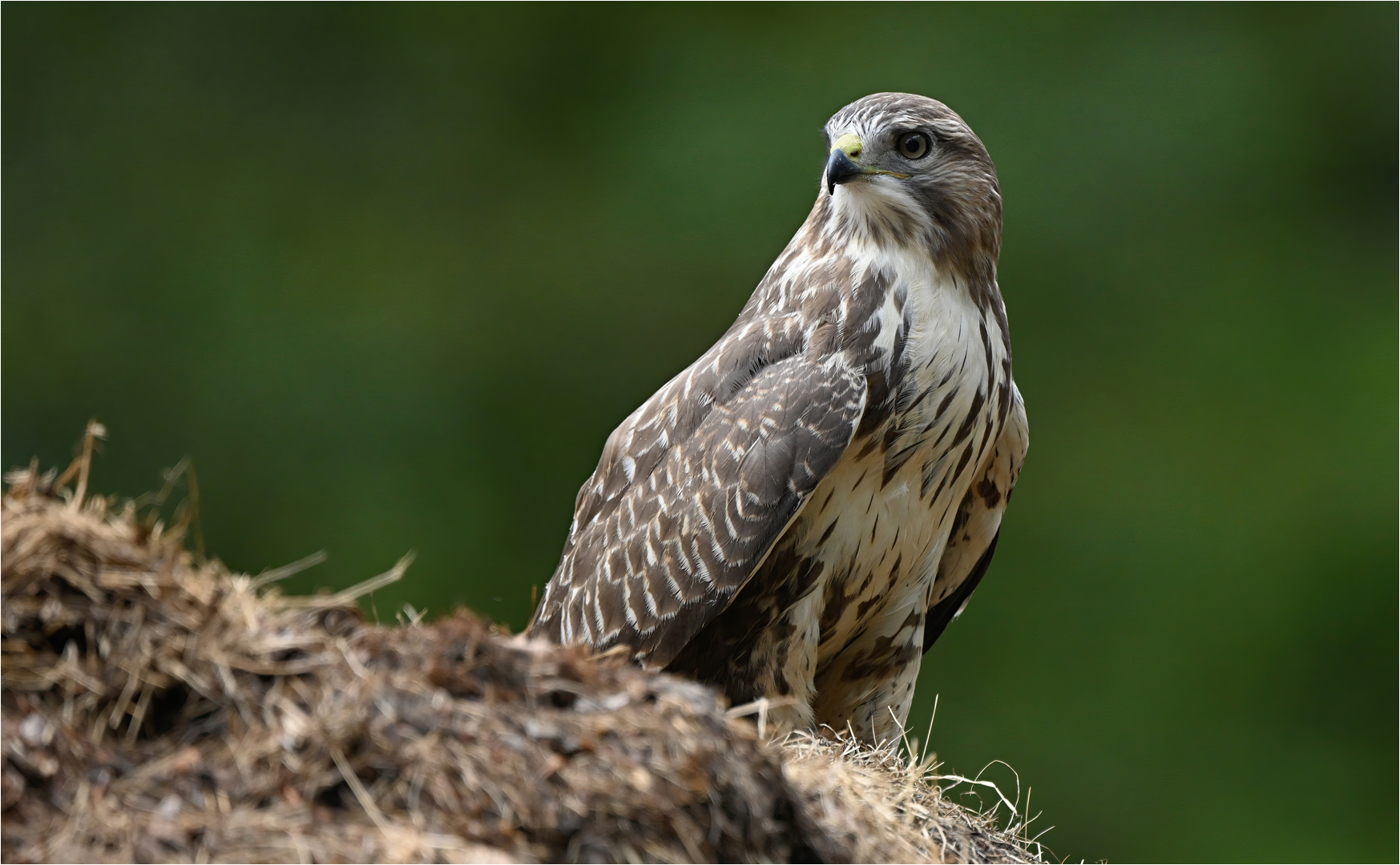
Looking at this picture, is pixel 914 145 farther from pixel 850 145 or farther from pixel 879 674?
pixel 879 674

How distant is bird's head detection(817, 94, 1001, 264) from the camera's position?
3.12 metres

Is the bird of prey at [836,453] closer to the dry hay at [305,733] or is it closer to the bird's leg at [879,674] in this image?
the bird's leg at [879,674]

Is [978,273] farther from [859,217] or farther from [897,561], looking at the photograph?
[897,561]

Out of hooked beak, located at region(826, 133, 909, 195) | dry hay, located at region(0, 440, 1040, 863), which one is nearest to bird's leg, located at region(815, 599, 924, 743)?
hooked beak, located at region(826, 133, 909, 195)

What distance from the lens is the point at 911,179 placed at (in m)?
3.13

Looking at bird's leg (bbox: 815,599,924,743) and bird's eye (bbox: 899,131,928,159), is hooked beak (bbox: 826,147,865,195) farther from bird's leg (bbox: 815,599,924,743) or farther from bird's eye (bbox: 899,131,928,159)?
bird's leg (bbox: 815,599,924,743)

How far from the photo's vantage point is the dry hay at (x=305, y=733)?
5.44 ft

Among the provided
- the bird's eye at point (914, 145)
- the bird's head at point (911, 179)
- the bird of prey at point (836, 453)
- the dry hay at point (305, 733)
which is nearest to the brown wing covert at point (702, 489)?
the bird of prey at point (836, 453)

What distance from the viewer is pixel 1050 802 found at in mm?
7652

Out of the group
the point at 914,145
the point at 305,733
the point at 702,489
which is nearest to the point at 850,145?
the point at 914,145

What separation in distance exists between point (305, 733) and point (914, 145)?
6.65ft

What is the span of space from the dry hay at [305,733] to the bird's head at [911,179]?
1499 millimetres

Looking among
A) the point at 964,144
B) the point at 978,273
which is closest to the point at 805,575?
the point at 978,273

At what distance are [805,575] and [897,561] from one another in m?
0.25
